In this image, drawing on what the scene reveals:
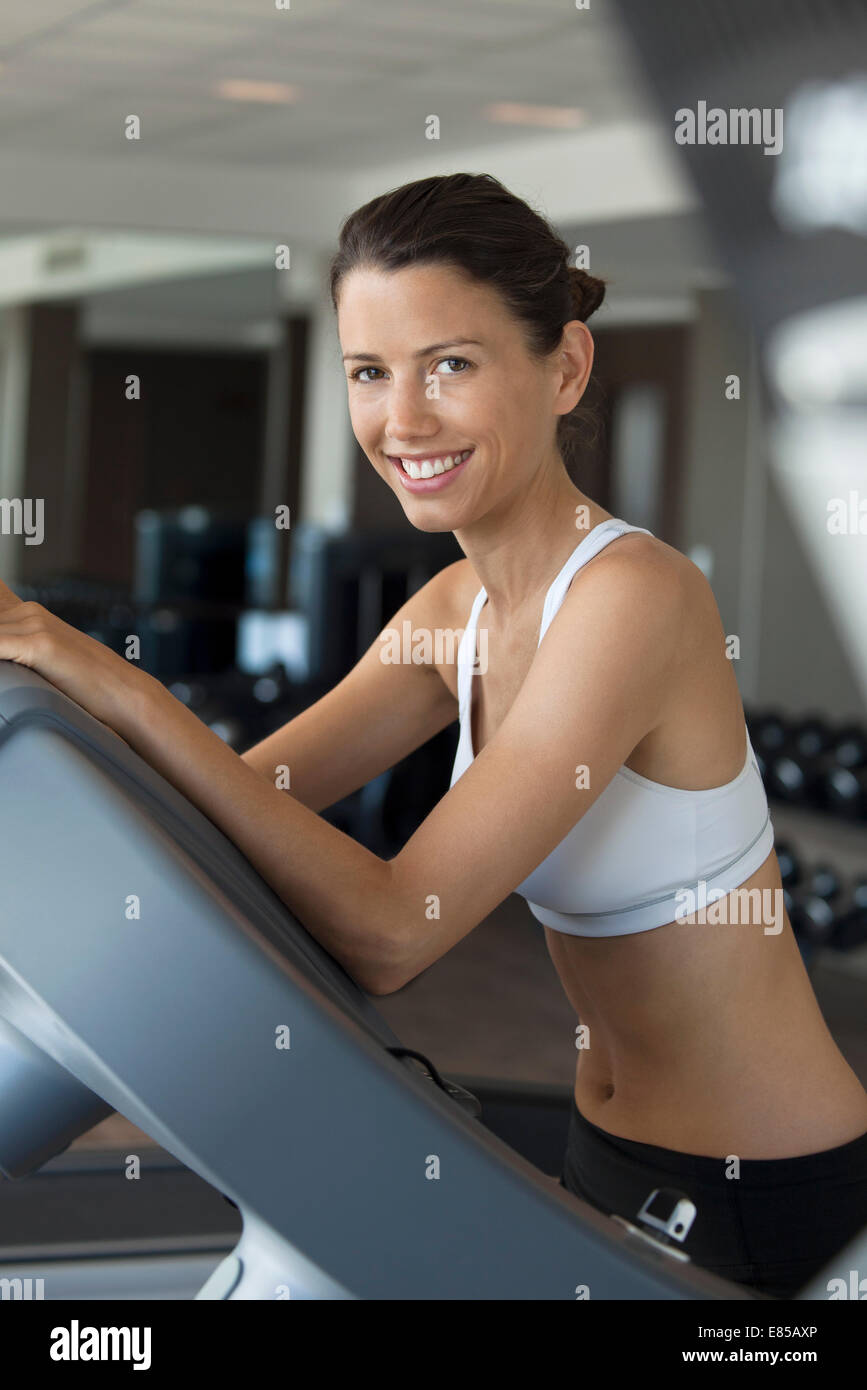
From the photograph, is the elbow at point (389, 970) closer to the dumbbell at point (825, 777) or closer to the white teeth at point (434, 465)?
the white teeth at point (434, 465)

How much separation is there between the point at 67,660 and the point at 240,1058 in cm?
23

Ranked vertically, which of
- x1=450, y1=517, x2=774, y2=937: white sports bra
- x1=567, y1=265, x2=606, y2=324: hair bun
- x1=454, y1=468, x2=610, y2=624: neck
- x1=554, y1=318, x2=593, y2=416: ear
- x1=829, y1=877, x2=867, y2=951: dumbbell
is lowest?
x1=829, y1=877, x2=867, y2=951: dumbbell

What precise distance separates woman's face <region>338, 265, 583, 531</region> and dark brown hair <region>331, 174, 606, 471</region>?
0.03ft

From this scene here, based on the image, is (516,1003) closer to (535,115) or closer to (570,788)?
(570,788)

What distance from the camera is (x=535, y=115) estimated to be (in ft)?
19.1

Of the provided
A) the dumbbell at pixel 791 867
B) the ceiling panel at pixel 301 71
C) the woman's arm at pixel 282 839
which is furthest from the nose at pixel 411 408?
the dumbbell at pixel 791 867

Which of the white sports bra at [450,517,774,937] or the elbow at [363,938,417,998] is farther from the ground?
the white sports bra at [450,517,774,937]

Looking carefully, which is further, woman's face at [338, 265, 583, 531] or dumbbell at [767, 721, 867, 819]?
dumbbell at [767, 721, 867, 819]

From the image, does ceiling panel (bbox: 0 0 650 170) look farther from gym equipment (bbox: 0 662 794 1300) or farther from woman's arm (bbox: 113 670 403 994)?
gym equipment (bbox: 0 662 794 1300)

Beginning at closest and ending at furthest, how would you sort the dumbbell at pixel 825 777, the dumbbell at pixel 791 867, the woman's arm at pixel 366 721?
the woman's arm at pixel 366 721 < the dumbbell at pixel 791 867 < the dumbbell at pixel 825 777

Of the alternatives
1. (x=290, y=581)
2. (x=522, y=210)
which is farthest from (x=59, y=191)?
(x=522, y=210)

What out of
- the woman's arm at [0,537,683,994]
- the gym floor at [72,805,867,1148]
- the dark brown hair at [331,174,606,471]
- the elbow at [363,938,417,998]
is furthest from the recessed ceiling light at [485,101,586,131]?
the elbow at [363,938,417,998]

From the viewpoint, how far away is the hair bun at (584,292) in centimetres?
106

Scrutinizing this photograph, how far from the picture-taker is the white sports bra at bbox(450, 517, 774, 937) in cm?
95
